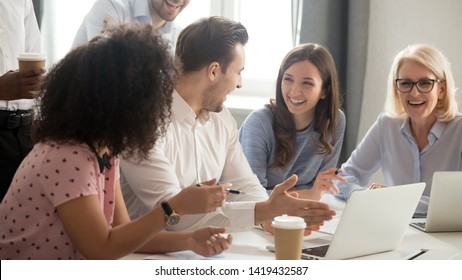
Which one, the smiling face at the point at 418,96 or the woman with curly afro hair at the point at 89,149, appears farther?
the smiling face at the point at 418,96

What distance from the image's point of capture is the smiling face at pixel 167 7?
3.26m

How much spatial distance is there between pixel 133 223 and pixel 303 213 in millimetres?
575

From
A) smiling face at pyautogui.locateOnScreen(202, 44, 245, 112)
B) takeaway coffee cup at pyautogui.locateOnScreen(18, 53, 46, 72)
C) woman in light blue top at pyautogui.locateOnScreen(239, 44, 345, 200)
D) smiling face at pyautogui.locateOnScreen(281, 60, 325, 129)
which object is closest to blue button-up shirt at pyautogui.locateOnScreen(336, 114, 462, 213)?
woman in light blue top at pyautogui.locateOnScreen(239, 44, 345, 200)

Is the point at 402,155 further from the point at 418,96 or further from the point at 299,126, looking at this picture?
the point at 299,126

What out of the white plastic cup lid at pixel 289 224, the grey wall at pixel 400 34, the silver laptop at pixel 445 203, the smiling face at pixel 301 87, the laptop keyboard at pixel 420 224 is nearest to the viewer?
the white plastic cup lid at pixel 289 224

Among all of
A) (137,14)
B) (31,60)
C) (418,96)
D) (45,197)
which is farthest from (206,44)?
(137,14)

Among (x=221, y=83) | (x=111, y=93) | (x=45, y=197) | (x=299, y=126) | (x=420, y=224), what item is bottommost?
(x=420, y=224)

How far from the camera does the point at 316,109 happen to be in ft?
9.63

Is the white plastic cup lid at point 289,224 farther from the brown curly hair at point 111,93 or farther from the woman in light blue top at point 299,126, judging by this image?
the woman in light blue top at point 299,126

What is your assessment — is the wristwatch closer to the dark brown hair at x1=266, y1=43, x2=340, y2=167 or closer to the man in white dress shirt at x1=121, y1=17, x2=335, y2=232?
the man in white dress shirt at x1=121, y1=17, x2=335, y2=232

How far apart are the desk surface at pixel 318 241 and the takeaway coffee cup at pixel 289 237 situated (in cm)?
11

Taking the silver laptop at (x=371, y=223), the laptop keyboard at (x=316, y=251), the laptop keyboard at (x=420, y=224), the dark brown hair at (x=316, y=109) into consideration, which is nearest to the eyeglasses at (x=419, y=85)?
the dark brown hair at (x=316, y=109)

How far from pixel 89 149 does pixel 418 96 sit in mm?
1412

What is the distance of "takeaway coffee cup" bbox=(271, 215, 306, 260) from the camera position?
1.70 metres
